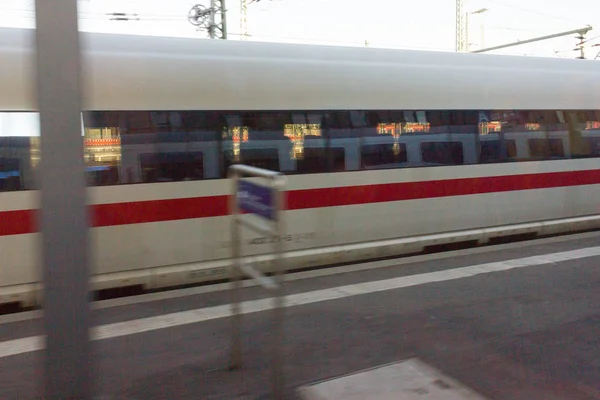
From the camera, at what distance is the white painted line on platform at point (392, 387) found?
3.78 metres

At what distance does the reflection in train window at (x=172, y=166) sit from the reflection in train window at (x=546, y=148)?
5368 millimetres

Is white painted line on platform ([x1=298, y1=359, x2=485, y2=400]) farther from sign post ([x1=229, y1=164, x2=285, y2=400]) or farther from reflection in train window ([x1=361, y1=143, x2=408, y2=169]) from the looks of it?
reflection in train window ([x1=361, y1=143, x2=408, y2=169])

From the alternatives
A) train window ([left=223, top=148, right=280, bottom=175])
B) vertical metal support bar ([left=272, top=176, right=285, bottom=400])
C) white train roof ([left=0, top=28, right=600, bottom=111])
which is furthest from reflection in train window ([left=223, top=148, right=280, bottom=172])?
vertical metal support bar ([left=272, top=176, right=285, bottom=400])

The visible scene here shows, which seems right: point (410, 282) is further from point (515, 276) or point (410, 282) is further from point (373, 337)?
point (373, 337)

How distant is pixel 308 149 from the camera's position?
299 inches

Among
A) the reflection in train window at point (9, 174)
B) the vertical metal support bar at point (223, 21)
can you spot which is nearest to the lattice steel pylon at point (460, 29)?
the vertical metal support bar at point (223, 21)

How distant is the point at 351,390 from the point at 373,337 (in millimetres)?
1121

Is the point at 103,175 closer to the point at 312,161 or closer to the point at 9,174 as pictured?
the point at 9,174

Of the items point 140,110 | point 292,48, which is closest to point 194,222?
point 140,110

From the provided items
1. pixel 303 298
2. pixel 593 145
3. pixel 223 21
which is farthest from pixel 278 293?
pixel 223 21

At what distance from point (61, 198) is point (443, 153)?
21.9 ft

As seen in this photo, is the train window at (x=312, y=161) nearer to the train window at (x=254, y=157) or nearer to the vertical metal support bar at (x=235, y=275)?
the train window at (x=254, y=157)

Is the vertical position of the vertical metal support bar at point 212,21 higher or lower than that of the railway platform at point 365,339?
higher

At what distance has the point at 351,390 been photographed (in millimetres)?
3877
